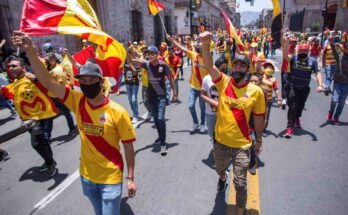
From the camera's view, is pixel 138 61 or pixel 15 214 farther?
pixel 138 61

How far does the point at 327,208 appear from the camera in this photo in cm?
378

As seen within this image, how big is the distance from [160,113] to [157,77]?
72cm

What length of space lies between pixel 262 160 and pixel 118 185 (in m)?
3.29

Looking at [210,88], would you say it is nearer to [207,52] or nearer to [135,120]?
[207,52]

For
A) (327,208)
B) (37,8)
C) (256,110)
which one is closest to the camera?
(37,8)

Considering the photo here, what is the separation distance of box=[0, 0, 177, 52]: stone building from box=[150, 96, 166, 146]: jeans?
33.9ft

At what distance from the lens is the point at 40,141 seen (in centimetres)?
474

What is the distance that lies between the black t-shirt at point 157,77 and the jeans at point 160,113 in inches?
4.1

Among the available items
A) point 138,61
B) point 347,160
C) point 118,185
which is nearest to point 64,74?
point 138,61

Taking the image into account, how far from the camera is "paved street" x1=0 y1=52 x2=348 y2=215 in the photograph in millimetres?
3908

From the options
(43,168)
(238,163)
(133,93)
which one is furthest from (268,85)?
(43,168)

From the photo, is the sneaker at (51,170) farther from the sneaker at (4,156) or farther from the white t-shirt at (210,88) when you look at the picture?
the white t-shirt at (210,88)

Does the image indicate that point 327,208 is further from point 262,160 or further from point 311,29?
point 311,29

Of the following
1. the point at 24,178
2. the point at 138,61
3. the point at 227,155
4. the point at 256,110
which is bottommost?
the point at 24,178
